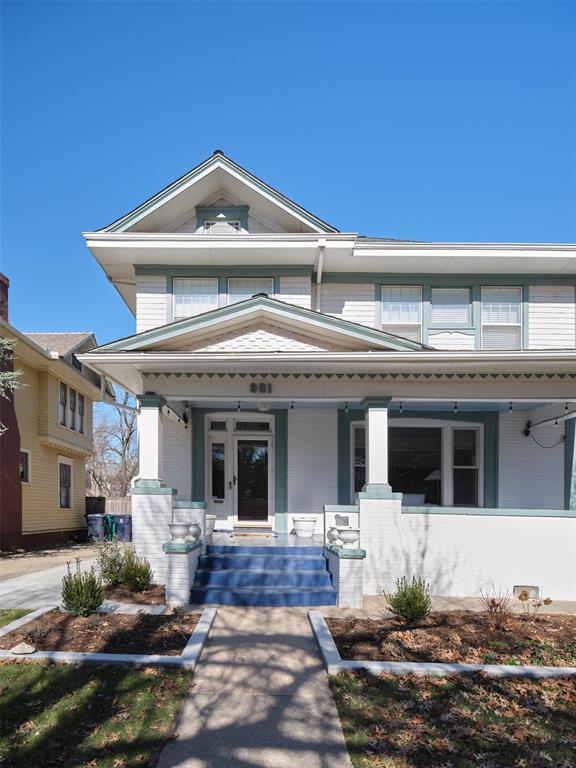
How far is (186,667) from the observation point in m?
5.47

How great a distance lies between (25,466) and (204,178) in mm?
12074

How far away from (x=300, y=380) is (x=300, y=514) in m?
3.29

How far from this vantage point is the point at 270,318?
376 inches

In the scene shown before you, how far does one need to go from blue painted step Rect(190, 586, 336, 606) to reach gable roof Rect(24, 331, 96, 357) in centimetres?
1484

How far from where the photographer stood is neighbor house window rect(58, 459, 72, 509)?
2136cm

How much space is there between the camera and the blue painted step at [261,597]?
789cm

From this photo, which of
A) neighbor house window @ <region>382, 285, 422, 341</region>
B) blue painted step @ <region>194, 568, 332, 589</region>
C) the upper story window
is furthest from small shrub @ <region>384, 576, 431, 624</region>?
the upper story window

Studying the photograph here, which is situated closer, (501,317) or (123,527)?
(501,317)

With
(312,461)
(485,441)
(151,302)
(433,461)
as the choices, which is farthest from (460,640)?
(151,302)

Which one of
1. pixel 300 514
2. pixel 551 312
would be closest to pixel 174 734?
pixel 300 514

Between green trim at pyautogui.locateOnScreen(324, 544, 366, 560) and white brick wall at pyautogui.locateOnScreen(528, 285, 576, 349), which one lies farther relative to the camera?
white brick wall at pyautogui.locateOnScreen(528, 285, 576, 349)

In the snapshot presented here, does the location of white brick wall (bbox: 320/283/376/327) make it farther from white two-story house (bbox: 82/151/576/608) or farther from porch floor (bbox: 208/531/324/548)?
porch floor (bbox: 208/531/324/548)

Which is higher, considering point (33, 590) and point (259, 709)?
point (259, 709)

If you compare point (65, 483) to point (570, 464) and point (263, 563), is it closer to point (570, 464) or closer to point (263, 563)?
point (263, 563)
